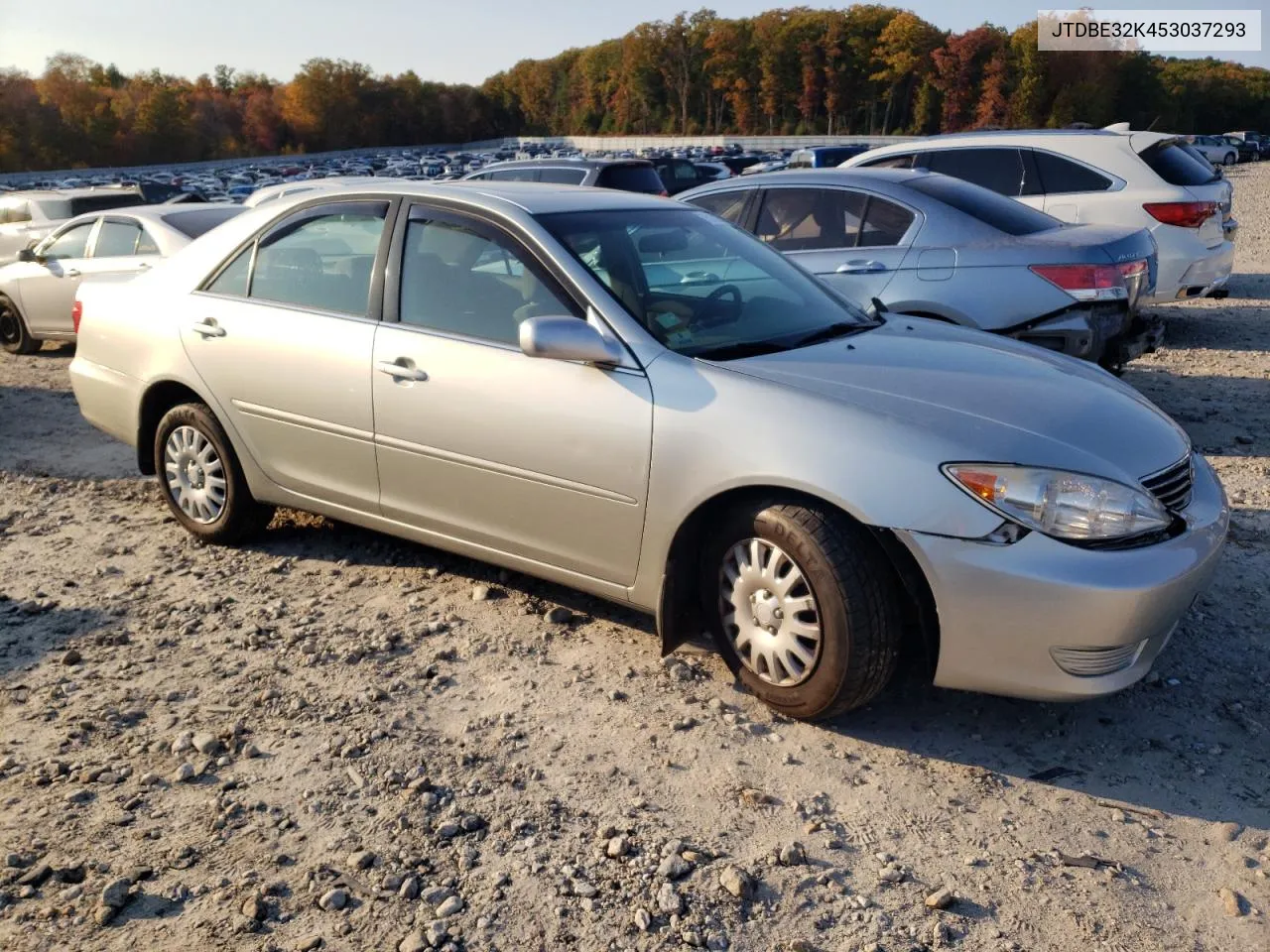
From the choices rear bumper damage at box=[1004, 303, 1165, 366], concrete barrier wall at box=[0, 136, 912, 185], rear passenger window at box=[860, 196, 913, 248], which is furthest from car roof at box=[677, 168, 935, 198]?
concrete barrier wall at box=[0, 136, 912, 185]

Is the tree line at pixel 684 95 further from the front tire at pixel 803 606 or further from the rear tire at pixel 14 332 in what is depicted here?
the front tire at pixel 803 606

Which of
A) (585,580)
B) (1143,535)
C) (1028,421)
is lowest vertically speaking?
(585,580)

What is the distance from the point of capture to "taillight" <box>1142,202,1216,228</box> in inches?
Answer: 368

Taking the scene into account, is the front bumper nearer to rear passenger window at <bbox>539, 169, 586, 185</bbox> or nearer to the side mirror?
the side mirror

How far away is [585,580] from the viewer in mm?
3953

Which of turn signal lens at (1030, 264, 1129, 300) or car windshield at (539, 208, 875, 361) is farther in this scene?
turn signal lens at (1030, 264, 1129, 300)

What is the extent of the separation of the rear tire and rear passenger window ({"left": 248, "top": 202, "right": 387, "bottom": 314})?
25.9 feet

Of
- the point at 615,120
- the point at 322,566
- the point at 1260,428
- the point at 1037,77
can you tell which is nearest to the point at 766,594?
the point at 322,566

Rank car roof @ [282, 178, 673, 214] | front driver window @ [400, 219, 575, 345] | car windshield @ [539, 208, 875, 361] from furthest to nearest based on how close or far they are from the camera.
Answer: car roof @ [282, 178, 673, 214], front driver window @ [400, 219, 575, 345], car windshield @ [539, 208, 875, 361]

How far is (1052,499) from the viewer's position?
3.18 m

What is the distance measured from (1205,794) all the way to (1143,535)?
762 millimetres

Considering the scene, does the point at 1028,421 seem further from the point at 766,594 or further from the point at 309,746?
the point at 309,746

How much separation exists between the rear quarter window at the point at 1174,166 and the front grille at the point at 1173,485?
6858 mm

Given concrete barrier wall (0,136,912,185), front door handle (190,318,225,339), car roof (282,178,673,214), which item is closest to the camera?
car roof (282,178,673,214)
